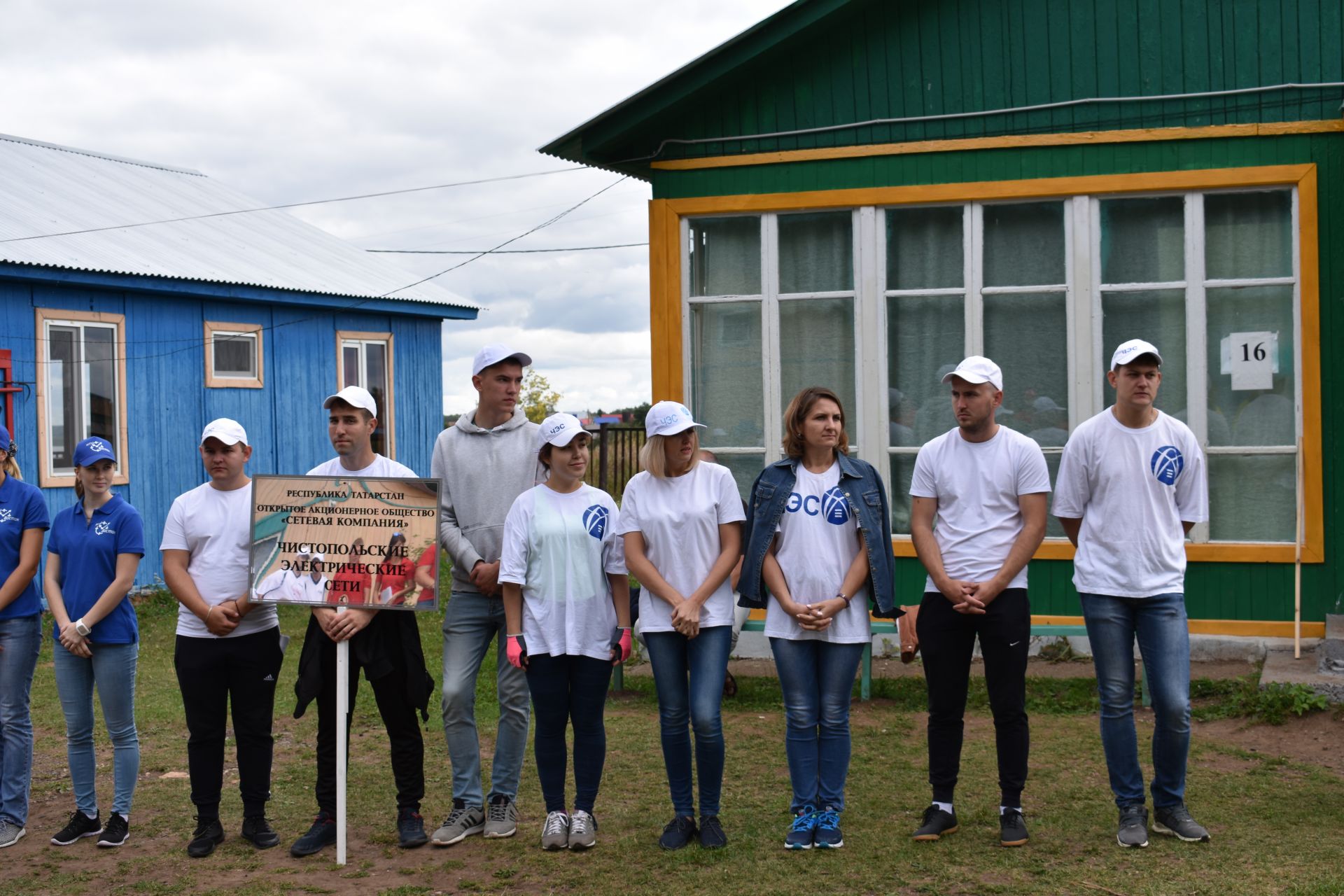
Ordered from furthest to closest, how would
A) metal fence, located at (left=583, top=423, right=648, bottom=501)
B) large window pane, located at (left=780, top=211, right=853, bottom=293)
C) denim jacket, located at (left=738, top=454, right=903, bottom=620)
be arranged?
1. metal fence, located at (left=583, top=423, right=648, bottom=501)
2. large window pane, located at (left=780, top=211, right=853, bottom=293)
3. denim jacket, located at (left=738, top=454, right=903, bottom=620)

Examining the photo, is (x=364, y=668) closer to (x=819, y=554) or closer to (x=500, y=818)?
(x=500, y=818)

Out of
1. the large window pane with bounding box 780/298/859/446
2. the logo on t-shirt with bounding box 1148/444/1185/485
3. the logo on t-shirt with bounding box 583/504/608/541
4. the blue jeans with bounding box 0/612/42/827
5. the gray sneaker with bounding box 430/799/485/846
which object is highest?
the large window pane with bounding box 780/298/859/446

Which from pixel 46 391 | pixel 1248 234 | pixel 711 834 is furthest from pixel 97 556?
pixel 46 391

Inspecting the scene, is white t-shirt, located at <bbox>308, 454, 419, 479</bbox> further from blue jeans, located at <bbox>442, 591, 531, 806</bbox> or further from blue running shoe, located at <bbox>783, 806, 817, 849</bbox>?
blue running shoe, located at <bbox>783, 806, 817, 849</bbox>

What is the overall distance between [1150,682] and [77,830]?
15.3 ft

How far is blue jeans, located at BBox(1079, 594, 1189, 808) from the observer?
17.5 feet

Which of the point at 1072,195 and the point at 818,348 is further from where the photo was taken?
the point at 818,348

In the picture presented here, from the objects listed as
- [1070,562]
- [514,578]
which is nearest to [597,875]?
[514,578]

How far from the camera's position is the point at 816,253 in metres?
9.70

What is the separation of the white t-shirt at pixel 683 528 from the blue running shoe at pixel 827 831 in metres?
0.88

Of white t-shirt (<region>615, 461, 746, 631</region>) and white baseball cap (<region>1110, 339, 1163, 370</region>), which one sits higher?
white baseball cap (<region>1110, 339, 1163, 370</region>)

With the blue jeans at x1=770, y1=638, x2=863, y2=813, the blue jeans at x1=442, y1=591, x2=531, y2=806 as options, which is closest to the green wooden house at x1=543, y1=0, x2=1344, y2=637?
the blue jeans at x1=770, y1=638, x2=863, y2=813

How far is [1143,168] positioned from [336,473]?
19.7 feet

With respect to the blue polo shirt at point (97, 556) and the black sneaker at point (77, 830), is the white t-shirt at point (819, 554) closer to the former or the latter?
the blue polo shirt at point (97, 556)
